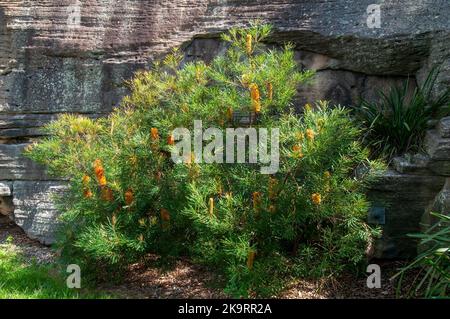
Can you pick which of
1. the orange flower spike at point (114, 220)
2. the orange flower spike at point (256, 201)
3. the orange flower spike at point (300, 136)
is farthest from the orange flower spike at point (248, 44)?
the orange flower spike at point (114, 220)

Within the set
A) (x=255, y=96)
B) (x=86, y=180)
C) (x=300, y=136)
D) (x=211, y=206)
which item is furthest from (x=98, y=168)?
(x=300, y=136)

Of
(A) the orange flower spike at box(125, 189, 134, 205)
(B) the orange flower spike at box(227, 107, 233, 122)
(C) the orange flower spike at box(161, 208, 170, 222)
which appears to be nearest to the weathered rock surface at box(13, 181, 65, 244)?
(A) the orange flower spike at box(125, 189, 134, 205)

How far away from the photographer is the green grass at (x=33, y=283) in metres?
5.02

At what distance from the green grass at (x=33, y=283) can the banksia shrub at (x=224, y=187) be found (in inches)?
11.6

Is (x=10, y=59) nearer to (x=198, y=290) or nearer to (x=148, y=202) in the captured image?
(x=148, y=202)

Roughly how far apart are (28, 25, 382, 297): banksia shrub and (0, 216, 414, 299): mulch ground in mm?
150

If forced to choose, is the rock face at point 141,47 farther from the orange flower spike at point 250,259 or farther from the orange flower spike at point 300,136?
the orange flower spike at point 250,259

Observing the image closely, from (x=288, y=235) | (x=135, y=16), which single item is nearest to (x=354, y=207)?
(x=288, y=235)

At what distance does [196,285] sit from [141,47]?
306cm

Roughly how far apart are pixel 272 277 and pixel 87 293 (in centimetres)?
165

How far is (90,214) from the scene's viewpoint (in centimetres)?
520

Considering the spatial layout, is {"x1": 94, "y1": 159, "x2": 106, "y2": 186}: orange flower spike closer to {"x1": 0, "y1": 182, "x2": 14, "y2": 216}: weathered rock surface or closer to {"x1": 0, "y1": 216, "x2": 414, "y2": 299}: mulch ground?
{"x1": 0, "y1": 216, "x2": 414, "y2": 299}: mulch ground

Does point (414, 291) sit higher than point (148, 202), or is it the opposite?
point (148, 202)

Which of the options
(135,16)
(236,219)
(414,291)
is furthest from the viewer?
(135,16)
